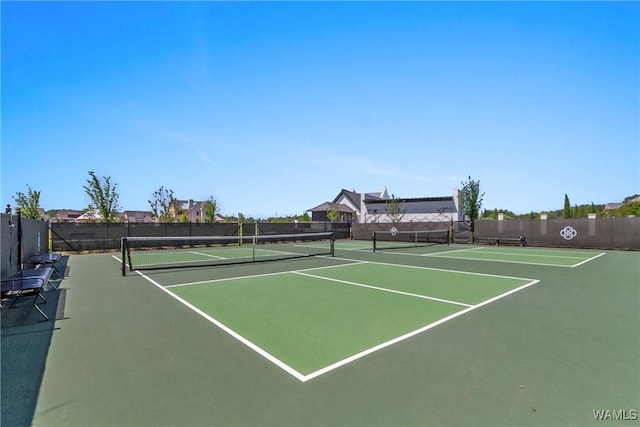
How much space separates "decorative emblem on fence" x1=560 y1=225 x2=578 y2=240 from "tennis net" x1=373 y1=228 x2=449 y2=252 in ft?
21.8

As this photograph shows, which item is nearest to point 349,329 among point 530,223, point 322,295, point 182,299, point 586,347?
point 322,295

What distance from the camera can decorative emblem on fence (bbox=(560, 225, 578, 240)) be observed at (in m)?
19.3

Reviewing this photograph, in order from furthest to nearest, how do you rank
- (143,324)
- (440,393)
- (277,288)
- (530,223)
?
(530,223)
(277,288)
(143,324)
(440,393)

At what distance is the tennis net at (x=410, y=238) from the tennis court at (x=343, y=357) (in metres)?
15.7

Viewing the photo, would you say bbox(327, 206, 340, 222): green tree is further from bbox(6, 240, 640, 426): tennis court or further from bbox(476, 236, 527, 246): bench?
bbox(6, 240, 640, 426): tennis court

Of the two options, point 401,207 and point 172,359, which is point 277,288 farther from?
point 401,207

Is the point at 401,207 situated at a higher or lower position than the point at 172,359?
higher

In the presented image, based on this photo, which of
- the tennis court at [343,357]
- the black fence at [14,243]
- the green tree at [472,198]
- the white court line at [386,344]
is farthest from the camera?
the green tree at [472,198]

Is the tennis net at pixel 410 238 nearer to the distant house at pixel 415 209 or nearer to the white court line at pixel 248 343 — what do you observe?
the distant house at pixel 415 209

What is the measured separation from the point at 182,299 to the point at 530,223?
21.6m

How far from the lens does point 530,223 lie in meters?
20.7

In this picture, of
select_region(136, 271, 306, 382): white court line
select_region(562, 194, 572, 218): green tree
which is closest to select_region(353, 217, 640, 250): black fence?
select_region(136, 271, 306, 382): white court line

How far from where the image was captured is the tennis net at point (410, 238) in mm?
22953

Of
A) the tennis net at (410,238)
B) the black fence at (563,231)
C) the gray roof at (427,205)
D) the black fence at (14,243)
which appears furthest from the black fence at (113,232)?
the gray roof at (427,205)
